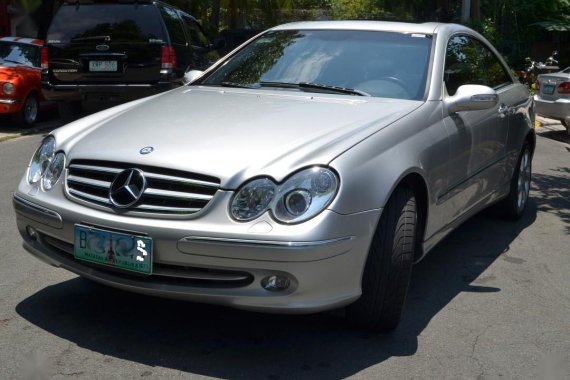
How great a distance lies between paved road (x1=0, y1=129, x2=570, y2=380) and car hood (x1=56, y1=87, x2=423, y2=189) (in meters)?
0.89

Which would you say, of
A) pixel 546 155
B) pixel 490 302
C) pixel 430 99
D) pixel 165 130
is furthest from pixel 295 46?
pixel 546 155

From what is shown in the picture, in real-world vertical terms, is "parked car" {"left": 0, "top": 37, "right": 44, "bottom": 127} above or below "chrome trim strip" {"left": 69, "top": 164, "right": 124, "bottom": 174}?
below

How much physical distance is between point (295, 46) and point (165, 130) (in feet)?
5.15

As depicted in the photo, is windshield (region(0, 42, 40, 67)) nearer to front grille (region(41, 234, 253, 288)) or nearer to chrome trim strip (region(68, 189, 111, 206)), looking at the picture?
chrome trim strip (region(68, 189, 111, 206))

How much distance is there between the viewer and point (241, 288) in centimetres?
372

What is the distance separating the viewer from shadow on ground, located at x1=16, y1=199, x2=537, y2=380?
12.7ft

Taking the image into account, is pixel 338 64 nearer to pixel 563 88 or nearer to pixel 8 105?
pixel 8 105

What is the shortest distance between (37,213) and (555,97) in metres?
10.9

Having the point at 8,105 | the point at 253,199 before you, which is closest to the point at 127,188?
the point at 253,199

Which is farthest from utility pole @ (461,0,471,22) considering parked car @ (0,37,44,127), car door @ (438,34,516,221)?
car door @ (438,34,516,221)

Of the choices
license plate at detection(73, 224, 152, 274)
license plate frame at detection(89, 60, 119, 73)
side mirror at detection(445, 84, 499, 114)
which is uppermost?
side mirror at detection(445, 84, 499, 114)

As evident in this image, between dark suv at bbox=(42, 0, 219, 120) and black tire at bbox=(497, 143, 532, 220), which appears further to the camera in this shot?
dark suv at bbox=(42, 0, 219, 120)

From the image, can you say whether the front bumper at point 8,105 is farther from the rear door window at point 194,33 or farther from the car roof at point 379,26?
the car roof at point 379,26

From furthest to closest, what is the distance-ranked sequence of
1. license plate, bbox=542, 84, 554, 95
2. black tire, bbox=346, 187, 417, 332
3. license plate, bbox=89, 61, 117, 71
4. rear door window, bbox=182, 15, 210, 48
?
license plate, bbox=542, 84, 554, 95 < rear door window, bbox=182, 15, 210, 48 < license plate, bbox=89, 61, 117, 71 < black tire, bbox=346, 187, 417, 332
